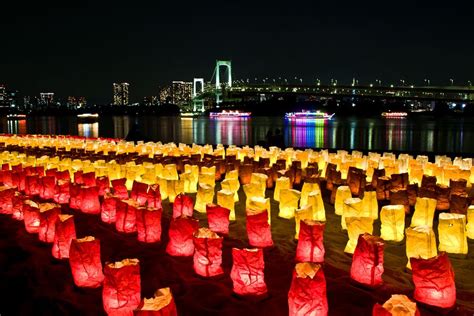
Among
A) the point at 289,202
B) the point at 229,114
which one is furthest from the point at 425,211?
the point at 229,114

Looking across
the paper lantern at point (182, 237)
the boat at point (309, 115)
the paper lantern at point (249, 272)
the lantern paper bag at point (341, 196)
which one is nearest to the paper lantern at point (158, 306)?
the paper lantern at point (249, 272)

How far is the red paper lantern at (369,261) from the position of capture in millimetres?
3117

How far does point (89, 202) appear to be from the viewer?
5031 mm

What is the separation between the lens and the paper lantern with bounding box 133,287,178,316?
2.28m

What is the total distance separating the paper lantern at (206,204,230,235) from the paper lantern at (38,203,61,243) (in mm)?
1368

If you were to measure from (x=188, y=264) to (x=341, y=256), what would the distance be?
127 cm

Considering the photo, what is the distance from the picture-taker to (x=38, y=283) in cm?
335

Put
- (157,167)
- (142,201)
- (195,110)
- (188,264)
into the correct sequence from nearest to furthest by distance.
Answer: (188,264), (142,201), (157,167), (195,110)

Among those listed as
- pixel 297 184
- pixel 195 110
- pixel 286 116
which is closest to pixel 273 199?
pixel 297 184

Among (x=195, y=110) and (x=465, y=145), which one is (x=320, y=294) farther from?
(x=195, y=110)

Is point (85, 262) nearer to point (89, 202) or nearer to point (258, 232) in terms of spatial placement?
point (258, 232)

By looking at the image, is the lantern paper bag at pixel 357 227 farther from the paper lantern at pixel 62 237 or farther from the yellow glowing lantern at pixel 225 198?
the paper lantern at pixel 62 237

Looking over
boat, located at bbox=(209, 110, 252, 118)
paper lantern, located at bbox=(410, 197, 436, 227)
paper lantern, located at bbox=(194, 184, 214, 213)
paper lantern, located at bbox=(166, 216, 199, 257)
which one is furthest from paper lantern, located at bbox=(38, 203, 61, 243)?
boat, located at bbox=(209, 110, 252, 118)

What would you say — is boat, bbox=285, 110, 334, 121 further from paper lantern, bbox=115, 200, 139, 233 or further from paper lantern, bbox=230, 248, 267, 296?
paper lantern, bbox=230, 248, 267, 296
